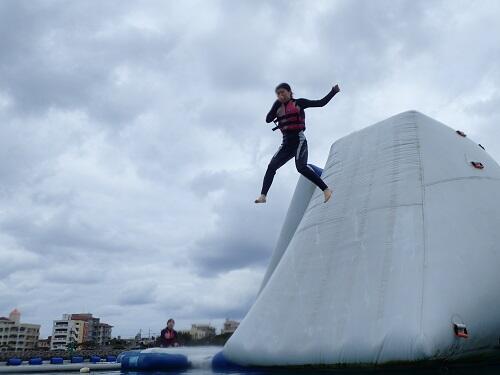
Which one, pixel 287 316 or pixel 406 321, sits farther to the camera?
pixel 287 316

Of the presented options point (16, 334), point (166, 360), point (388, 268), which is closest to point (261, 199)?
point (388, 268)

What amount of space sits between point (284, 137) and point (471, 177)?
364 cm

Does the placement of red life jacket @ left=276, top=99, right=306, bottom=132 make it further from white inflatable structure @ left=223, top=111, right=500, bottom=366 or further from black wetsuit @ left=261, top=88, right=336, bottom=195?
white inflatable structure @ left=223, top=111, right=500, bottom=366

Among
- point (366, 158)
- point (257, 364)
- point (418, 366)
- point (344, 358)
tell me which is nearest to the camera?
point (418, 366)

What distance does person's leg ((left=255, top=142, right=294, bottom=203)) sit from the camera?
7.34 m

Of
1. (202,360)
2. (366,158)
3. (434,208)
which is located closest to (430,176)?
(434,208)

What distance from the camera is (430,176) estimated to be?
804 centimetres

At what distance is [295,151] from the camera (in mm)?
7395

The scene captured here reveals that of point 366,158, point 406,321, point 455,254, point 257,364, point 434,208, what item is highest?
point 366,158

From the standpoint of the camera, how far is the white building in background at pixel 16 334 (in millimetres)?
118562

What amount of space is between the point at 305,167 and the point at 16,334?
133937 millimetres

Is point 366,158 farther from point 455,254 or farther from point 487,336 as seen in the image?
point 487,336

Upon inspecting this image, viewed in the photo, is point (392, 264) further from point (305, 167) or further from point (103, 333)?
point (103, 333)

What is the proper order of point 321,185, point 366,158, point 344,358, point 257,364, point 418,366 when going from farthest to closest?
point 366,158
point 257,364
point 321,185
point 344,358
point 418,366
